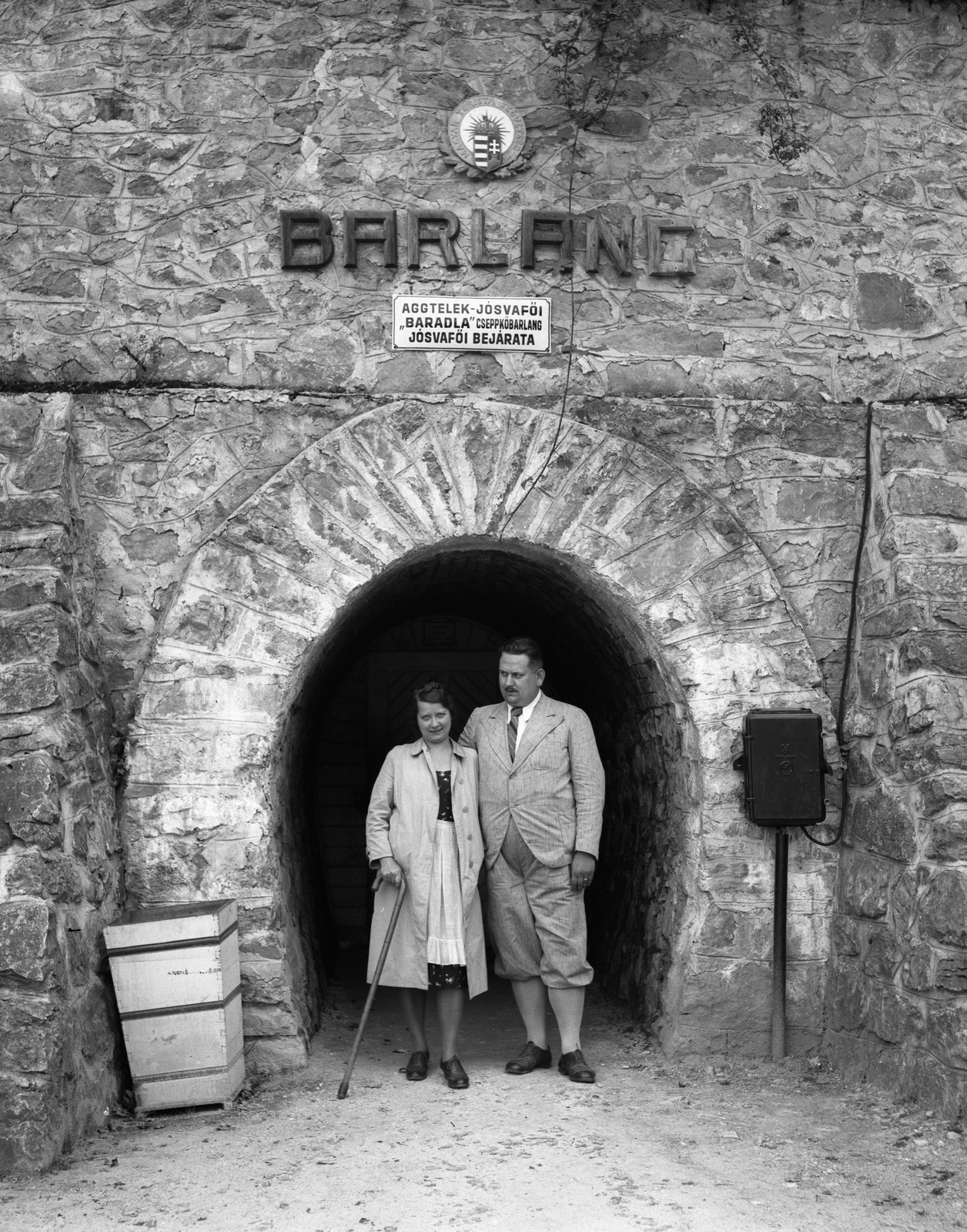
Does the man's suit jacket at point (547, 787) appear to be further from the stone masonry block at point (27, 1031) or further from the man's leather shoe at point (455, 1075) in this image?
the stone masonry block at point (27, 1031)

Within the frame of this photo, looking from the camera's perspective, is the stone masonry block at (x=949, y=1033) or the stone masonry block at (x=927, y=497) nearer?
the stone masonry block at (x=949, y=1033)

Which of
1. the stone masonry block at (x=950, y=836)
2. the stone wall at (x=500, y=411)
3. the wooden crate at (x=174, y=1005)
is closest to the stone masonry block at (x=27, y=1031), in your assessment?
the wooden crate at (x=174, y=1005)

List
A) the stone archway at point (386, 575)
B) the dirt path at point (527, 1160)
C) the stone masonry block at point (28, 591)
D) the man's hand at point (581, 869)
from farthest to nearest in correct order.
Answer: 1. the man's hand at point (581, 869)
2. the stone archway at point (386, 575)
3. the stone masonry block at point (28, 591)
4. the dirt path at point (527, 1160)

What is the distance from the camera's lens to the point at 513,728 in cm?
492

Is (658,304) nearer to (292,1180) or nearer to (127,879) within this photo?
(127,879)

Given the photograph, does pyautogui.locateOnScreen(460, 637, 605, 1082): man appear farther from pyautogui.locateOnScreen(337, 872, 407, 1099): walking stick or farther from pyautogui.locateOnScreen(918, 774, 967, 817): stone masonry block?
pyautogui.locateOnScreen(918, 774, 967, 817): stone masonry block

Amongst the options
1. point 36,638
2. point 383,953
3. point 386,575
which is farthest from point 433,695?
point 36,638

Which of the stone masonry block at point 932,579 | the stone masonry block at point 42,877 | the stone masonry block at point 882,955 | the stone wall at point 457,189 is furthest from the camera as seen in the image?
the stone wall at point 457,189

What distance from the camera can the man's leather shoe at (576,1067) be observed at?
4.54 meters

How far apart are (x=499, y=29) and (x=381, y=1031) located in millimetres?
4323

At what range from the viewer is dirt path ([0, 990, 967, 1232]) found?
11.0ft

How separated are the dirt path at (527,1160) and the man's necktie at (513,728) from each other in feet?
4.15

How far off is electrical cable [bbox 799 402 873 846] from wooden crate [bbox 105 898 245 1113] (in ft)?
7.50

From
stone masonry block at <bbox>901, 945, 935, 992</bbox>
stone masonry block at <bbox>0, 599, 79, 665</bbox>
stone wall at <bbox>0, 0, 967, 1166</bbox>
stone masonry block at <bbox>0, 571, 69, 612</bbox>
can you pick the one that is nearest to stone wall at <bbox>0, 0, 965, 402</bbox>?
stone wall at <bbox>0, 0, 967, 1166</bbox>
